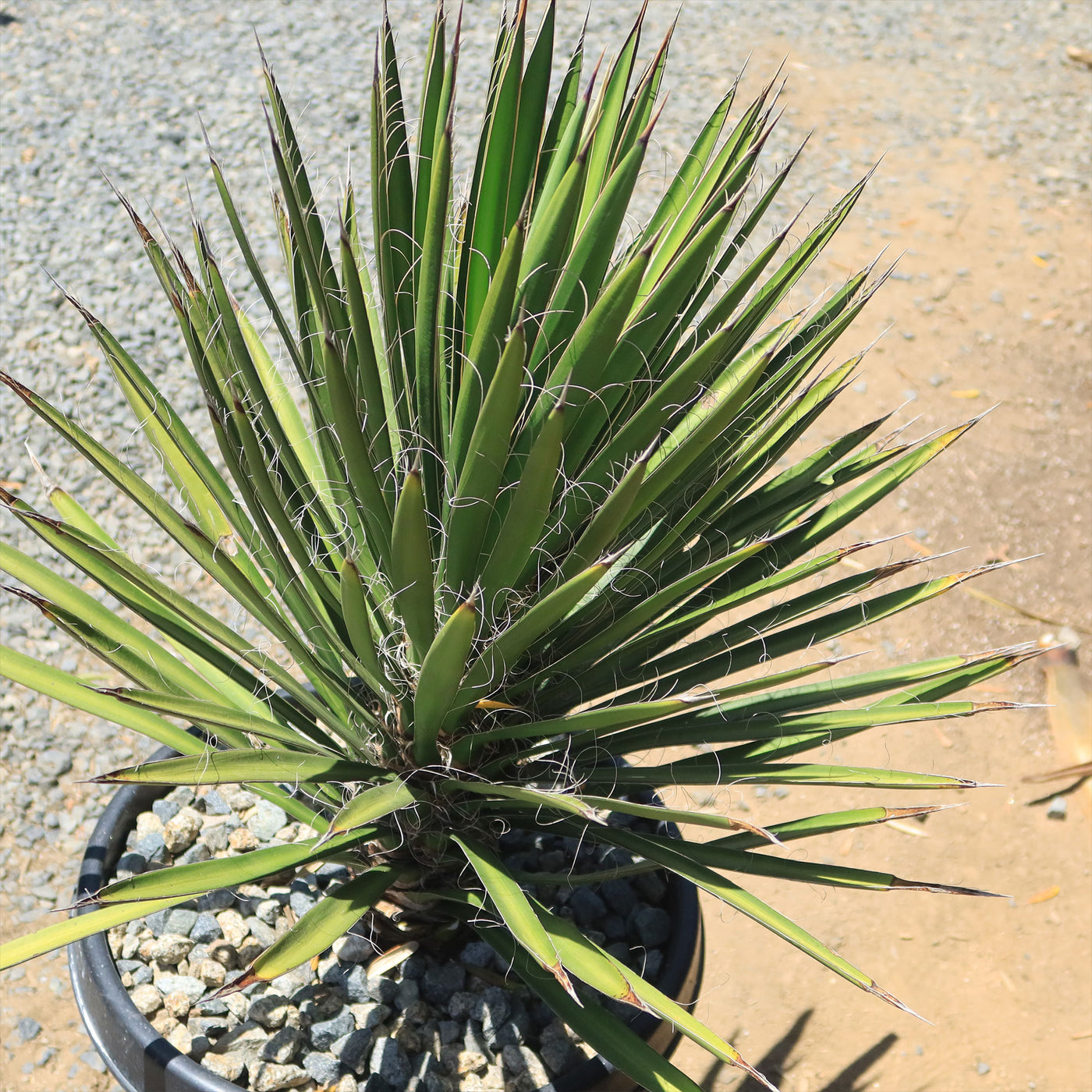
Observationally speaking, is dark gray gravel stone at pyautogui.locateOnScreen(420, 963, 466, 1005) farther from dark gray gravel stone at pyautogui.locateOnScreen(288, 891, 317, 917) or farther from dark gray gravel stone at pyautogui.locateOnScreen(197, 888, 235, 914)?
dark gray gravel stone at pyautogui.locateOnScreen(197, 888, 235, 914)

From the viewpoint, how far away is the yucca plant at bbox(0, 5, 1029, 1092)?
119 cm

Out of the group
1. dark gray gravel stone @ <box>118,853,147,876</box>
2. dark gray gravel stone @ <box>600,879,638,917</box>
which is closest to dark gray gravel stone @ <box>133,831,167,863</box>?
dark gray gravel stone @ <box>118,853,147,876</box>

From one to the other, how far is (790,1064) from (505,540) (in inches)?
65.3

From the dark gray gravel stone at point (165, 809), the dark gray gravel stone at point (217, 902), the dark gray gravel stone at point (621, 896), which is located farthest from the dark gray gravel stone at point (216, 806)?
the dark gray gravel stone at point (621, 896)

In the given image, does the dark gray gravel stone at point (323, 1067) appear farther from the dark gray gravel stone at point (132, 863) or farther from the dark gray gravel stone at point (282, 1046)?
the dark gray gravel stone at point (132, 863)

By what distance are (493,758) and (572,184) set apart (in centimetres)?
76

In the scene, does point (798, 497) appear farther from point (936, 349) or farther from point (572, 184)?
point (936, 349)

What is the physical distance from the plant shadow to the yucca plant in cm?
96

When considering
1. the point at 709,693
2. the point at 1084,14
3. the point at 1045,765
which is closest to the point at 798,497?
the point at 709,693

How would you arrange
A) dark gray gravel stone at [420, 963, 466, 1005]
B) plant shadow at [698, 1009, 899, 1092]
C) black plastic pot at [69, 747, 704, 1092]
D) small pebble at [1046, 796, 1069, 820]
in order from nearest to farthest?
black plastic pot at [69, 747, 704, 1092]
dark gray gravel stone at [420, 963, 466, 1005]
plant shadow at [698, 1009, 899, 1092]
small pebble at [1046, 796, 1069, 820]

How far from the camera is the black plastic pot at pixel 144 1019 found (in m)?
1.45

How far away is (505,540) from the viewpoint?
1218 millimetres

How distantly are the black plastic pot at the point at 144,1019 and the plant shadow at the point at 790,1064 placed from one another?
0.68 metres

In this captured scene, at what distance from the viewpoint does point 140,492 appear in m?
1.39
